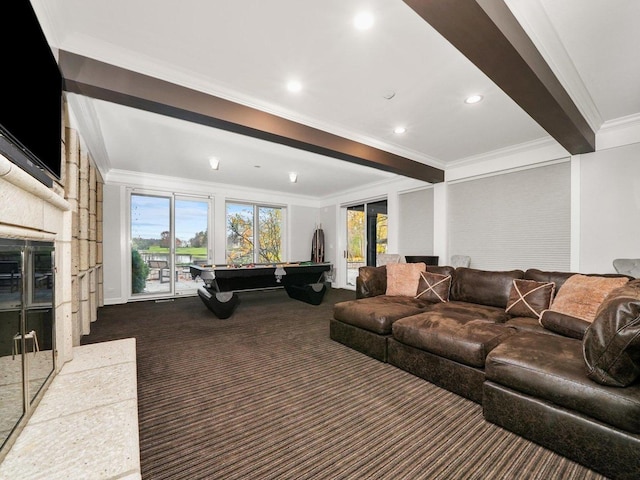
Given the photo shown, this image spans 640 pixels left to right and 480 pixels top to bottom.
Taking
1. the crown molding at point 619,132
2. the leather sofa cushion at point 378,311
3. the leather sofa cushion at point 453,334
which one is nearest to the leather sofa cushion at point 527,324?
the leather sofa cushion at point 453,334

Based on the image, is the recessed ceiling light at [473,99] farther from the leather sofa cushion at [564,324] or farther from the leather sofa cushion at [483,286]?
the leather sofa cushion at [564,324]

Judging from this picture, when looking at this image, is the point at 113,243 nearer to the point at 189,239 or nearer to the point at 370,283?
the point at 189,239

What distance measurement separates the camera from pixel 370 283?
3740 mm

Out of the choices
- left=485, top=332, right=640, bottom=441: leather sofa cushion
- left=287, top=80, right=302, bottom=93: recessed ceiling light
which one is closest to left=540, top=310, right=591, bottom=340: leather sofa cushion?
left=485, top=332, right=640, bottom=441: leather sofa cushion

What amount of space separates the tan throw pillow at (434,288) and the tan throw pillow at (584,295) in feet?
3.53

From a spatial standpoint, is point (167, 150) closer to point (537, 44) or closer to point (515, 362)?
point (537, 44)

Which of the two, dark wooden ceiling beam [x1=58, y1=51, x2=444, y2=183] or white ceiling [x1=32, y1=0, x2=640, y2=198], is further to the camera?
dark wooden ceiling beam [x1=58, y1=51, x2=444, y2=183]

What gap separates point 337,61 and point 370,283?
262cm

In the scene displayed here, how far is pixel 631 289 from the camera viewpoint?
1763 millimetres

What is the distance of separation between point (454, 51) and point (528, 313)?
8.19 feet

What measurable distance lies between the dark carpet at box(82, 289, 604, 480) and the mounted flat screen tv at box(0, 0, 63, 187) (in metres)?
1.65

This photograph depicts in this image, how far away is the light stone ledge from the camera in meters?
1.01

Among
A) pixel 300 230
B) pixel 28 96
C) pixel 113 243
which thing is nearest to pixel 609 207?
pixel 28 96

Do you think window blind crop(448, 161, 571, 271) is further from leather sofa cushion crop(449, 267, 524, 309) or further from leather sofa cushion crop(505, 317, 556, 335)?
leather sofa cushion crop(505, 317, 556, 335)
